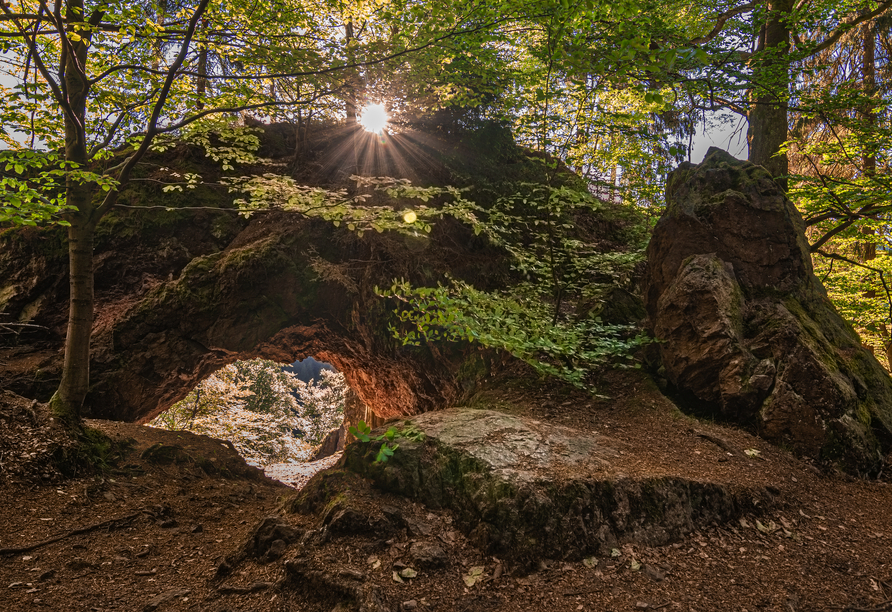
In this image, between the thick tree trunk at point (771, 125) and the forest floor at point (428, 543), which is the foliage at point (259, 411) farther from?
the thick tree trunk at point (771, 125)

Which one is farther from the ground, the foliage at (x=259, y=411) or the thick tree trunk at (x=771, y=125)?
the thick tree trunk at (x=771, y=125)

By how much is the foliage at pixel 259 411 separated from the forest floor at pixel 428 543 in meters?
10.2

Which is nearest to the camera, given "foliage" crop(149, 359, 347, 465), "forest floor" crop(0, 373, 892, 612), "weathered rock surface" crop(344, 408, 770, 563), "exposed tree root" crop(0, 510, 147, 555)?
"forest floor" crop(0, 373, 892, 612)

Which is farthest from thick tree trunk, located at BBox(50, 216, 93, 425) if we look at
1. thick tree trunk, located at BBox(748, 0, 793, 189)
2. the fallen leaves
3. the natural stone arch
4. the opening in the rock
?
thick tree trunk, located at BBox(748, 0, 793, 189)

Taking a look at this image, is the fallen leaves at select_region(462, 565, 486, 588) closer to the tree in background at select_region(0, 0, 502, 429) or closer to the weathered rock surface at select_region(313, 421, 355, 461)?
the tree in background at select_region(0, 0, 502, 429)

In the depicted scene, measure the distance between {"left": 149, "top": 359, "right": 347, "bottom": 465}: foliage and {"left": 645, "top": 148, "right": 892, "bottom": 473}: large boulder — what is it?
47.5 feet

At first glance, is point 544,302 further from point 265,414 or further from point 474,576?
point 265,414

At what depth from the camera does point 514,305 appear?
6.14 meters

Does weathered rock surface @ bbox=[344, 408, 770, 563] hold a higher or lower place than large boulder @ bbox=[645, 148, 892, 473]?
lower

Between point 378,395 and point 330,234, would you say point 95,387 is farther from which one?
point 378,395

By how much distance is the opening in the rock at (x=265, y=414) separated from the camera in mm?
15219

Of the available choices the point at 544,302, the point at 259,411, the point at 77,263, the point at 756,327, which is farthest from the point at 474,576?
the point at 259,411

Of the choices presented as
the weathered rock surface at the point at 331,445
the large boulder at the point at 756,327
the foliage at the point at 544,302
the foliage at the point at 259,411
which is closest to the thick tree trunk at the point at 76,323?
the foliage at the point at 544,302

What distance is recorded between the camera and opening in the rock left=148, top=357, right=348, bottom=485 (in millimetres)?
15219
